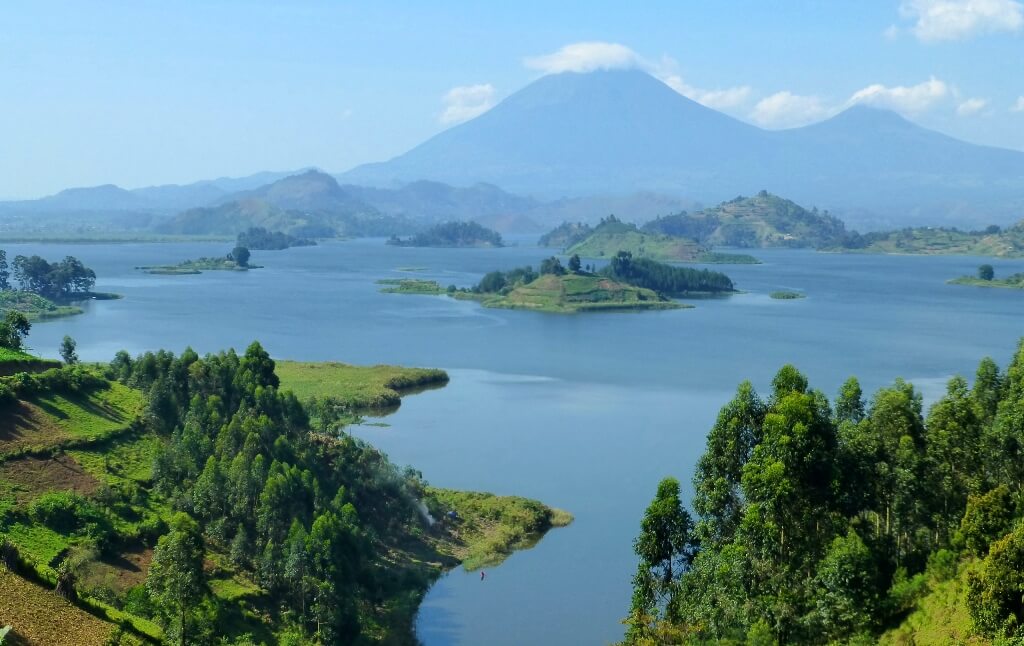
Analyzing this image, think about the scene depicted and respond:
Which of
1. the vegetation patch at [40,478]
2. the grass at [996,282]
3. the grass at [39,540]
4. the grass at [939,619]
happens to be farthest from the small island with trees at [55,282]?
the grass at [996,282]

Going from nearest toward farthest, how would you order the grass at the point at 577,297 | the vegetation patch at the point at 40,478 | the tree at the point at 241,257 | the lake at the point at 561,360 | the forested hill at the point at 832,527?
the forested hill at the point at 832,527 < the vegetation patch at the point at 40,478 < the lake at the point at 561,360 < the grass at the point at 577,297 < the tree at the point at 241,257

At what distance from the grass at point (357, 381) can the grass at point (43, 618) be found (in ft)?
106

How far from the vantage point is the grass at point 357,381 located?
53.8 m

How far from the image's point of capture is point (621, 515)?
3628cm

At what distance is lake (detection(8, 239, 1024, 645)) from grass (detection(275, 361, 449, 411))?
5.24 feet

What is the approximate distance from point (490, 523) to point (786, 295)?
84451mm

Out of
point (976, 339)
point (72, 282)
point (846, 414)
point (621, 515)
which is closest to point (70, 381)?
point (621, 515)

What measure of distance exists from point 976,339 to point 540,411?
4295cm

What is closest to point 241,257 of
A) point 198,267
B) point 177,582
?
point 198,267

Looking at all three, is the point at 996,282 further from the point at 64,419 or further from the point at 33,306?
the point at 64,419

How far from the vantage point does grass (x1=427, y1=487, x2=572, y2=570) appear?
109ft

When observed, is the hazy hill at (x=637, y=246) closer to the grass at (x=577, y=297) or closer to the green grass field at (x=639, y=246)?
the green grass field at (x=639, y=246)

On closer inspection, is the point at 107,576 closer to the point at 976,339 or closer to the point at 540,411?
the point at 540,411

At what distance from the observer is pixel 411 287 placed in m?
121
